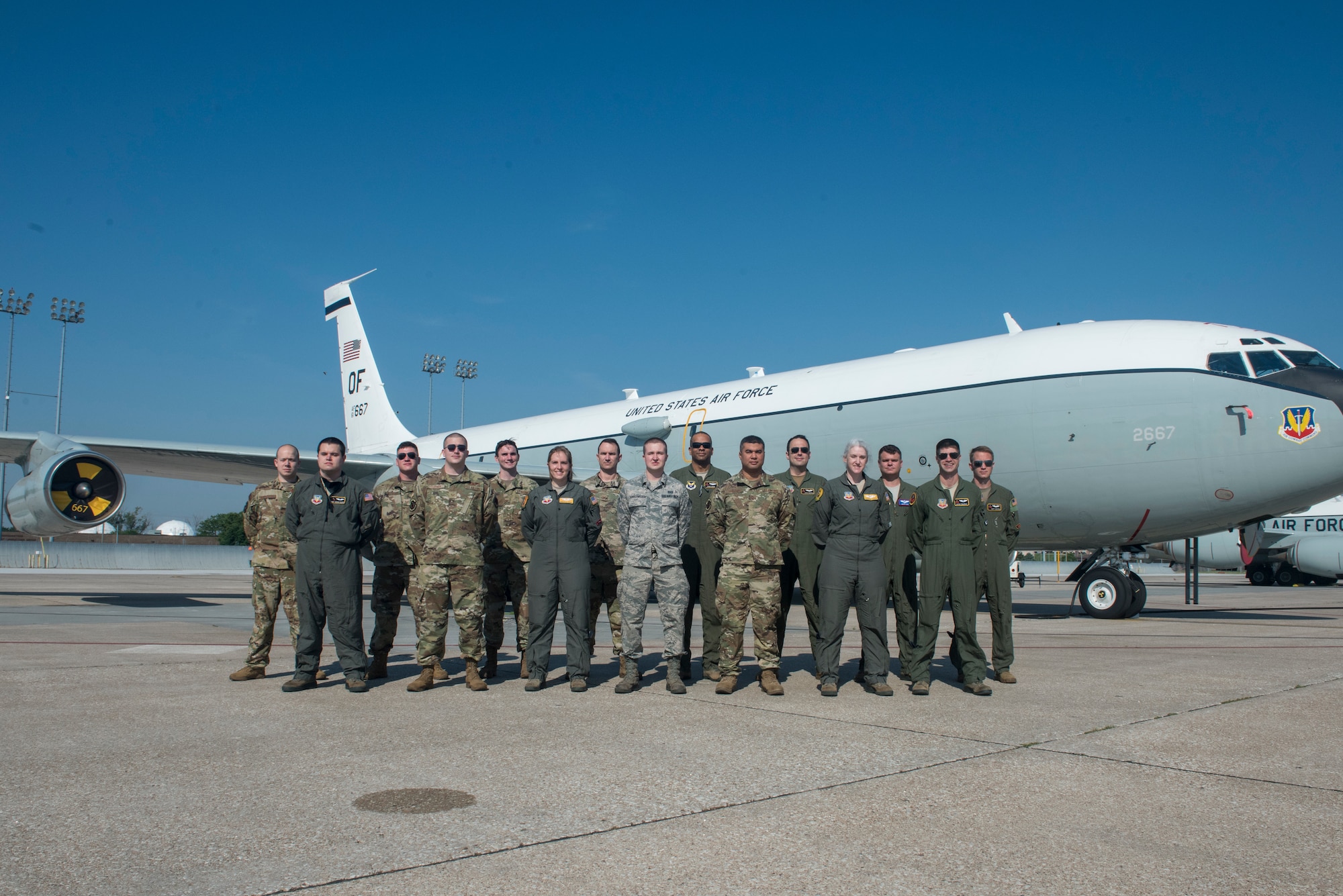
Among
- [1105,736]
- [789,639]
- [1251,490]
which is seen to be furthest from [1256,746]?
[1251,490]

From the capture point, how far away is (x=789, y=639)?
1052 cm

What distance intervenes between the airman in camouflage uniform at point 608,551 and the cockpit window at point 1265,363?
853 centimetres

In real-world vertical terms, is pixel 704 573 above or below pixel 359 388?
below

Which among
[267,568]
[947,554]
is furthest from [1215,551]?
[267,568]

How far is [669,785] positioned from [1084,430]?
9864mm

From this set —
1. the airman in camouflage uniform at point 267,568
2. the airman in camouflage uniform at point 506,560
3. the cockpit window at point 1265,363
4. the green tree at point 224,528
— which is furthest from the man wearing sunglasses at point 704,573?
the green tree at point 224,528

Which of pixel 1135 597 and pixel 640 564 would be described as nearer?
pixel 640 564

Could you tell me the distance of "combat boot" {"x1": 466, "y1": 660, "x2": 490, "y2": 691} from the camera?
675 centimetres

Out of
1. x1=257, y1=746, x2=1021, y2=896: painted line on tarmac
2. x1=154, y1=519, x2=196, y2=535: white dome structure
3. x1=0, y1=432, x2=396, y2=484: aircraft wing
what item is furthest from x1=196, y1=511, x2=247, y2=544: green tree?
x1=257, y1=746, x2=1021, y2=896: painted line on tarmac

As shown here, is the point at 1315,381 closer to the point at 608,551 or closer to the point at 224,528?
the point at 608,551

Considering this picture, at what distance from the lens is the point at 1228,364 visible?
11531 mm

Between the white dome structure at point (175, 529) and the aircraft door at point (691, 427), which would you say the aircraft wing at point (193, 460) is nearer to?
the aircraft door at point (691, 427)

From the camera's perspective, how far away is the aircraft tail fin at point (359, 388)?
24062mm

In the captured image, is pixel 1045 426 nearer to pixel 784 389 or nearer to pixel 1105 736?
pixel 784 389
